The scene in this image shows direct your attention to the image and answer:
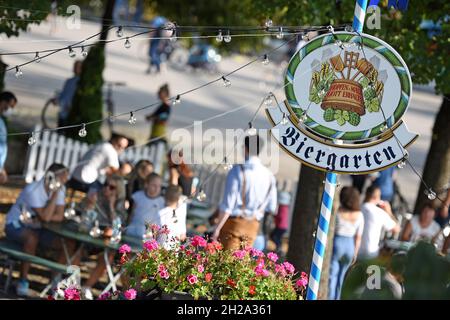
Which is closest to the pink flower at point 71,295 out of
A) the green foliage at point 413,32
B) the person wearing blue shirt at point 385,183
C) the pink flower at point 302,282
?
the pink flower at point 302,282

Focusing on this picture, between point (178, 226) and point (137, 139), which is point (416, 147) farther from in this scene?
point (178, 226)

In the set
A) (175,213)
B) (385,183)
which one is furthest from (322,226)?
(385,183)

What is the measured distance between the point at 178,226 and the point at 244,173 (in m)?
0.94

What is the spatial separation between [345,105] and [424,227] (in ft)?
15.8

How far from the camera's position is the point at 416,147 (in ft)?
80.4

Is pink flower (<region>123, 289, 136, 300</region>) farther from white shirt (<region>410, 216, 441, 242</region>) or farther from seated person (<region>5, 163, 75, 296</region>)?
white shirt (<region>410, 216, 441, 242</region>)

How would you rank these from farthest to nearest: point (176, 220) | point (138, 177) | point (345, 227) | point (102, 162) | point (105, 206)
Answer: point (102, 162)
point (138, 177)
point (105, 206)
point (345, 227)
point (176, 220)

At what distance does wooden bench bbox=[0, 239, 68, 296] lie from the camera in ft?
30.3

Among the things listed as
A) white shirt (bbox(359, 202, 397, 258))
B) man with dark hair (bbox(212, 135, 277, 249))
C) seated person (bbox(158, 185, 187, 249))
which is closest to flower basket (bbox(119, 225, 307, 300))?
seated person (bbox(158, 185, 187, 249))

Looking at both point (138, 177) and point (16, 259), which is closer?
point (16, 259)

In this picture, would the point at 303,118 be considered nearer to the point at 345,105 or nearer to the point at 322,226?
the point at 345,105

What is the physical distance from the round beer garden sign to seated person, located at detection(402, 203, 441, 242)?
15.1 ft

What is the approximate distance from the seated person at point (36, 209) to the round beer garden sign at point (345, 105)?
3781mm

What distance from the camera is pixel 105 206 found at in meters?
10.6
